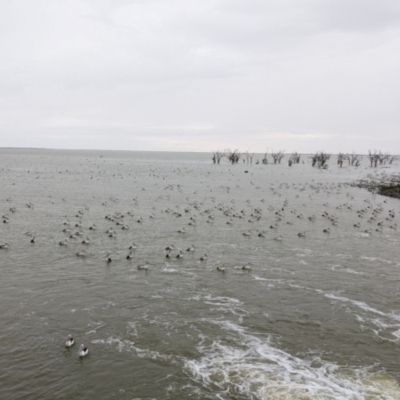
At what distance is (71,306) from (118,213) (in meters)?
22.5

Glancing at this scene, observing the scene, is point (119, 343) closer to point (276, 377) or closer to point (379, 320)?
point (276, 377)

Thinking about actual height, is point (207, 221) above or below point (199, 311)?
above

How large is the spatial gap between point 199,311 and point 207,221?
20.3m

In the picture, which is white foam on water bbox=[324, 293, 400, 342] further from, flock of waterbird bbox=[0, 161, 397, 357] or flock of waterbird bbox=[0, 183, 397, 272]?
flock of waterbird bbox=[0, 183, 397, 272]

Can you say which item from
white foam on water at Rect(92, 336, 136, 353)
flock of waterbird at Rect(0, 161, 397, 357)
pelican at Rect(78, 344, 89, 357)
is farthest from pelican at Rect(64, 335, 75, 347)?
flock of waterbird at Rect(0, 161, 397, 357)

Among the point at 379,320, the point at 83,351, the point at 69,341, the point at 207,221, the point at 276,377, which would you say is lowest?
the point at 276,377


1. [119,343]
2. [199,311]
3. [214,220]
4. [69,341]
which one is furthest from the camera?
[214,220]

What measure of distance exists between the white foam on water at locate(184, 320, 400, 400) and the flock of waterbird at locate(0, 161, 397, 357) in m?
8.96

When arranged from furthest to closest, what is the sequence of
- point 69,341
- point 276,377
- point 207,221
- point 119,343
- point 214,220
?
1. point 214,220
2. point 207,221
3. point 119,343
4. point 69,341
5. point 276,377

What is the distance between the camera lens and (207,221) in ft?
125

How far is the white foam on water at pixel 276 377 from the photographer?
12.5 metres

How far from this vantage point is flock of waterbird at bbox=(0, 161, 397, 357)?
89.9ft

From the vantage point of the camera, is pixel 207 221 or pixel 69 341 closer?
pixel 69 341

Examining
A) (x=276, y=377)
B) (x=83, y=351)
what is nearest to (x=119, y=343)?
(x=83, y=351)
